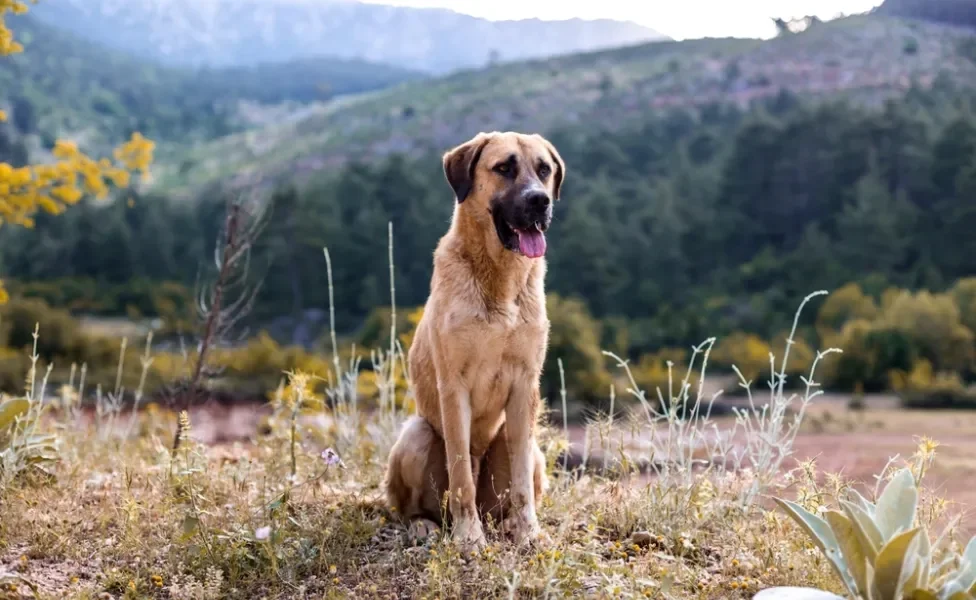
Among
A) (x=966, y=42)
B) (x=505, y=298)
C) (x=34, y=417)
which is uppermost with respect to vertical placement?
(x=966, y=42)

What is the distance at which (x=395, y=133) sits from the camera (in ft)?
202

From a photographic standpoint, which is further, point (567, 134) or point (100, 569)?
point (567, 134)

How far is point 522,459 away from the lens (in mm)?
4297

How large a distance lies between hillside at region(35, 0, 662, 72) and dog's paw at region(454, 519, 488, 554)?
385 feet

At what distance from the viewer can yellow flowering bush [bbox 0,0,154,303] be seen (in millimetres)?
6504

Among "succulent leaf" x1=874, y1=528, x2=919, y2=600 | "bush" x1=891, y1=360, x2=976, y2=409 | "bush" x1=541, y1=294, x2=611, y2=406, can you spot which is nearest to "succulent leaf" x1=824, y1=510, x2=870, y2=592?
"succulent leaf" x1=874, y1=528, x2=919, y2=600

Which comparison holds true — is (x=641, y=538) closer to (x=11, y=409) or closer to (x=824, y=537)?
(x=824, y=537)

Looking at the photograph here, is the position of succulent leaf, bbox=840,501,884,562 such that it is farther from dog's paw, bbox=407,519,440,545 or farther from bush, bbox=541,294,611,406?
bush, bbox=541,294,611,406

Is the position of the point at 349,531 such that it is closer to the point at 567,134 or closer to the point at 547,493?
the point at 547,493

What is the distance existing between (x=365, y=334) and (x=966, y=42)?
47.0 m

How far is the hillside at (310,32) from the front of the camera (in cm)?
12006

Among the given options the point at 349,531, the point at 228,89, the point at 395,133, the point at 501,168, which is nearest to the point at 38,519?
the point at 349,531

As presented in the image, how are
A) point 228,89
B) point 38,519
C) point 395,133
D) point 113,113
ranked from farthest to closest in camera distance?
point 228,89 < point 113,113 < point 395,133 < point 38,519

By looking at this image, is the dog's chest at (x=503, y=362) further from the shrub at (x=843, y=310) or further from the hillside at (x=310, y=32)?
the hillside at (x=310, y=32)
